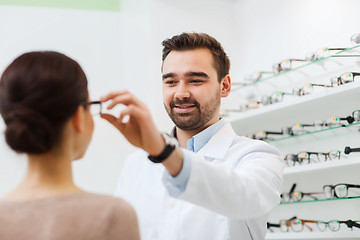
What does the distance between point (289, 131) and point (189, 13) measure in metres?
1.25

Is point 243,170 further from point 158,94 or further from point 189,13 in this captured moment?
point 189,13

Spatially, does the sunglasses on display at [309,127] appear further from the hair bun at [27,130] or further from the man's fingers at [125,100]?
the hair bun at [27,130]

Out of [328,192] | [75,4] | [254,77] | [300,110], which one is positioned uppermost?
[75,4]

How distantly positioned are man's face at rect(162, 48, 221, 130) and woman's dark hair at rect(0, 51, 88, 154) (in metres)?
0.93

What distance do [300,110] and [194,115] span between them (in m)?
1.27

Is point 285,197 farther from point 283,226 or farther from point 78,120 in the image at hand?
point 78,120

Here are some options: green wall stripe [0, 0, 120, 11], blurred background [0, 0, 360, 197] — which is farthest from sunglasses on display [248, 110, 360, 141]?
green wall stripe [0, 0, 120, 11]

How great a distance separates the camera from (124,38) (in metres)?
3.98

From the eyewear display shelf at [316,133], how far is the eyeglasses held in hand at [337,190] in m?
0.03

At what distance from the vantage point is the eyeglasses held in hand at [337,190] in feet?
8.55

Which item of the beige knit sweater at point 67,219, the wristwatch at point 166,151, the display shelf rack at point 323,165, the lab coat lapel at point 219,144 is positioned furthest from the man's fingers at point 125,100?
the display shelf rack at point 323,165

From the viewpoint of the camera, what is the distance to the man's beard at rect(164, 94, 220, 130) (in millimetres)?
1927

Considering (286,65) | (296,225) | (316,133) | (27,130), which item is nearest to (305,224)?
(296,225)

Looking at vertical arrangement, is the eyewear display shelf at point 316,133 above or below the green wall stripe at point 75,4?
below
